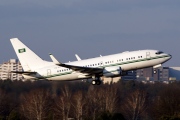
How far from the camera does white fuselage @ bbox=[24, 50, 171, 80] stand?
72750 mm

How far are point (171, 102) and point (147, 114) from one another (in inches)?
688

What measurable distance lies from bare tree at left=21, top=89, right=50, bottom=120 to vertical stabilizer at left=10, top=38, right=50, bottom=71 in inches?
688

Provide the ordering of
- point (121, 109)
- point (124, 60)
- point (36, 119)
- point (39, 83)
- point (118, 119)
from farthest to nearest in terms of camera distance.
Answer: point (121, 109), point (39, 83), point (36, 119), point (118, 119), point (124, 60)

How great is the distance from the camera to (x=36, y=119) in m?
96.1

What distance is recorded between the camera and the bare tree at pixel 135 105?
113 meters

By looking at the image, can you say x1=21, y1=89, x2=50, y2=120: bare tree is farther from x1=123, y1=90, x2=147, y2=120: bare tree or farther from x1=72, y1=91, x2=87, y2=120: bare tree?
x1=123, y1=90, x2=147, y2=120: bare tree

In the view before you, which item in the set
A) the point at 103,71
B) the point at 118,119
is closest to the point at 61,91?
the point at 118,119

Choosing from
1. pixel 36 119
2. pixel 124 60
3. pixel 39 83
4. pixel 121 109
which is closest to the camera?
pixel 124 60

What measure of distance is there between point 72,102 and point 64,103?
6.27 ft

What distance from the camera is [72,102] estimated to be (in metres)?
104

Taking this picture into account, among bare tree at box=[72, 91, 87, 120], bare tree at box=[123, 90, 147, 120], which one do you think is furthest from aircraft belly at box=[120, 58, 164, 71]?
bare tree at box=[123, 90, 147, 120]

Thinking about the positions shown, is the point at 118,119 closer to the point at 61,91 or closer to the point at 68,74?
the point at 68,74

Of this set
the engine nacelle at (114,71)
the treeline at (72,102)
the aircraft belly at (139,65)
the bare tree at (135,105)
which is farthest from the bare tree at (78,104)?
the aircraft belly at (139,65)

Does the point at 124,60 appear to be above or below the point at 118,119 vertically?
above
